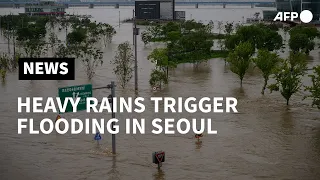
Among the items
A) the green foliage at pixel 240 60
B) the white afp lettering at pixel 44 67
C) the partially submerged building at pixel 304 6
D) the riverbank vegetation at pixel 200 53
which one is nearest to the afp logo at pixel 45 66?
the white afp lettering at pixel 44 67

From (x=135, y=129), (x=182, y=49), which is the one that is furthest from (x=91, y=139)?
(x=182, y=49)

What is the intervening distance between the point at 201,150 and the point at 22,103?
8.11m

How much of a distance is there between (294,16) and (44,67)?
52.8 meters

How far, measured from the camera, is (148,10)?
8644 centimetres

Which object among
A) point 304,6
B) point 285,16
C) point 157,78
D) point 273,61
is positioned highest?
→ point 304,6

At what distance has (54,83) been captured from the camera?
21594 millimetres

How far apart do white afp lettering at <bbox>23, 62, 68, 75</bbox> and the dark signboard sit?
241ft

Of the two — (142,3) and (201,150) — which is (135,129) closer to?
(201,150)

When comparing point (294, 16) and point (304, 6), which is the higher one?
point (304, 6)

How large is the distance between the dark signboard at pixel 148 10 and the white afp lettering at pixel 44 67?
7340cm

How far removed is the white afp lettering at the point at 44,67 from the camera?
12734mm

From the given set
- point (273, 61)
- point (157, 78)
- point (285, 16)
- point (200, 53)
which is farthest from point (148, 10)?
point (273, 61)

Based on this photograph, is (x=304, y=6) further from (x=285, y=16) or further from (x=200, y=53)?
(x=200, y=53)

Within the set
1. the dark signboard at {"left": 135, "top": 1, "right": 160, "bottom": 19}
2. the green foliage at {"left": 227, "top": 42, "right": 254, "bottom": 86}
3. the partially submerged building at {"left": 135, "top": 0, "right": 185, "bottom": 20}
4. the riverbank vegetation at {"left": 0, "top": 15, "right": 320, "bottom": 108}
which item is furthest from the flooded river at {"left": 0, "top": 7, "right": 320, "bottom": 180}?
the dark signboard at {"left": 135, "top": 1, "right": 160, "bottom": 19}
